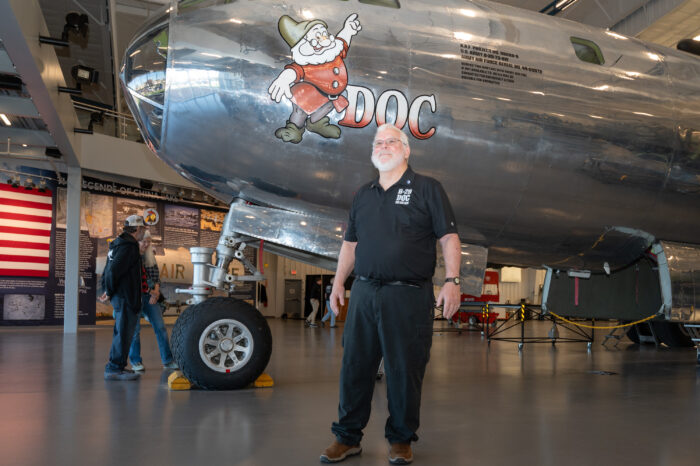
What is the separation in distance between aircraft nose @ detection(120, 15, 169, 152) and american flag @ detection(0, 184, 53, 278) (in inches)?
430

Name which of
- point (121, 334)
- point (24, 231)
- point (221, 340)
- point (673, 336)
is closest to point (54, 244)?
point (24, 231)

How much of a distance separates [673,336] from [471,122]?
28.4 ft

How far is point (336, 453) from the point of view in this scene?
2.79 metres

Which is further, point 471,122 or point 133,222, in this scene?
point 133,222

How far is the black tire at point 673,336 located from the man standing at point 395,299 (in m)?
9.91

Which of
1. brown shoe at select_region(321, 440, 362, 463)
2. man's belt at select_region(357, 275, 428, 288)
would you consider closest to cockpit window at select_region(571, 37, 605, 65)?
man's belt at select_region(357, 275, 428, 288)

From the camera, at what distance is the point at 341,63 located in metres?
4.56

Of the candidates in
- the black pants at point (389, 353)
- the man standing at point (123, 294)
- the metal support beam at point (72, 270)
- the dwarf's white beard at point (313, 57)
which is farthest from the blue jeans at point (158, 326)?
the metal support beam at point (72, 270)

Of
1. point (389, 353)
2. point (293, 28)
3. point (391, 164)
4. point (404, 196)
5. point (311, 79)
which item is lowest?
point (389, 353)

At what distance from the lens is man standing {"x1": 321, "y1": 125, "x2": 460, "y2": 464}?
2883mm

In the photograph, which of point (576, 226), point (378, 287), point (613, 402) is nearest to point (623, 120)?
point (576, 226)

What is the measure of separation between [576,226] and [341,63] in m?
2.71

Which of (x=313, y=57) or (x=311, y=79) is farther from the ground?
(x=313, y=57)

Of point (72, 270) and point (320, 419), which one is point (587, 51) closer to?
point (320, 419)
